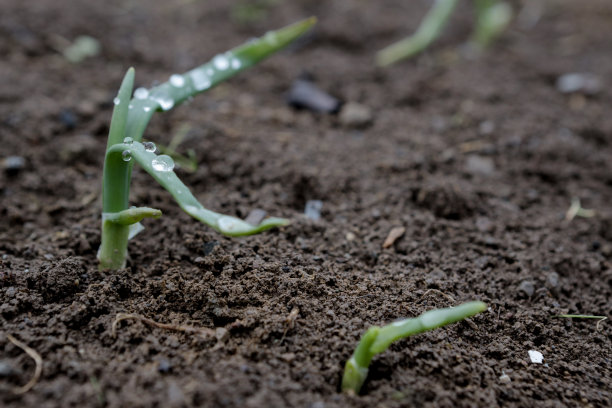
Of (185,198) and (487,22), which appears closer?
(185,198)

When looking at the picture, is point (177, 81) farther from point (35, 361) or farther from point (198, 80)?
point (35, 361)

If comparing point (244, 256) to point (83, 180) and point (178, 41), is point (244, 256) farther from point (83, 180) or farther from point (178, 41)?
point (178, 41)

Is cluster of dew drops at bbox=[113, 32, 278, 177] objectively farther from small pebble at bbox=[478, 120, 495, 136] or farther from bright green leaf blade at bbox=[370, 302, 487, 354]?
small pebble at bbox=[478, 120, 495, 136]

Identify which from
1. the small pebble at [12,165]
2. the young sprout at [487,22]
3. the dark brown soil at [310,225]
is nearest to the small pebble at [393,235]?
the dark brown soil at [310,225]

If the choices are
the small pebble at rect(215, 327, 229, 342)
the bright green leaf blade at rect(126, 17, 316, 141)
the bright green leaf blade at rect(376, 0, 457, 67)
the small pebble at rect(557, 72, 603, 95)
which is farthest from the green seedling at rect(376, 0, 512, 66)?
the small pebble at rect(215, 327, 229, 342)

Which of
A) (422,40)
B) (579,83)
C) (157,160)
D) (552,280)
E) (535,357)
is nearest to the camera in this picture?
(157,160)

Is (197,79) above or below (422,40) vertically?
above

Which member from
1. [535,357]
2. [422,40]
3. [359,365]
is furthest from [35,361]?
[422,40]
